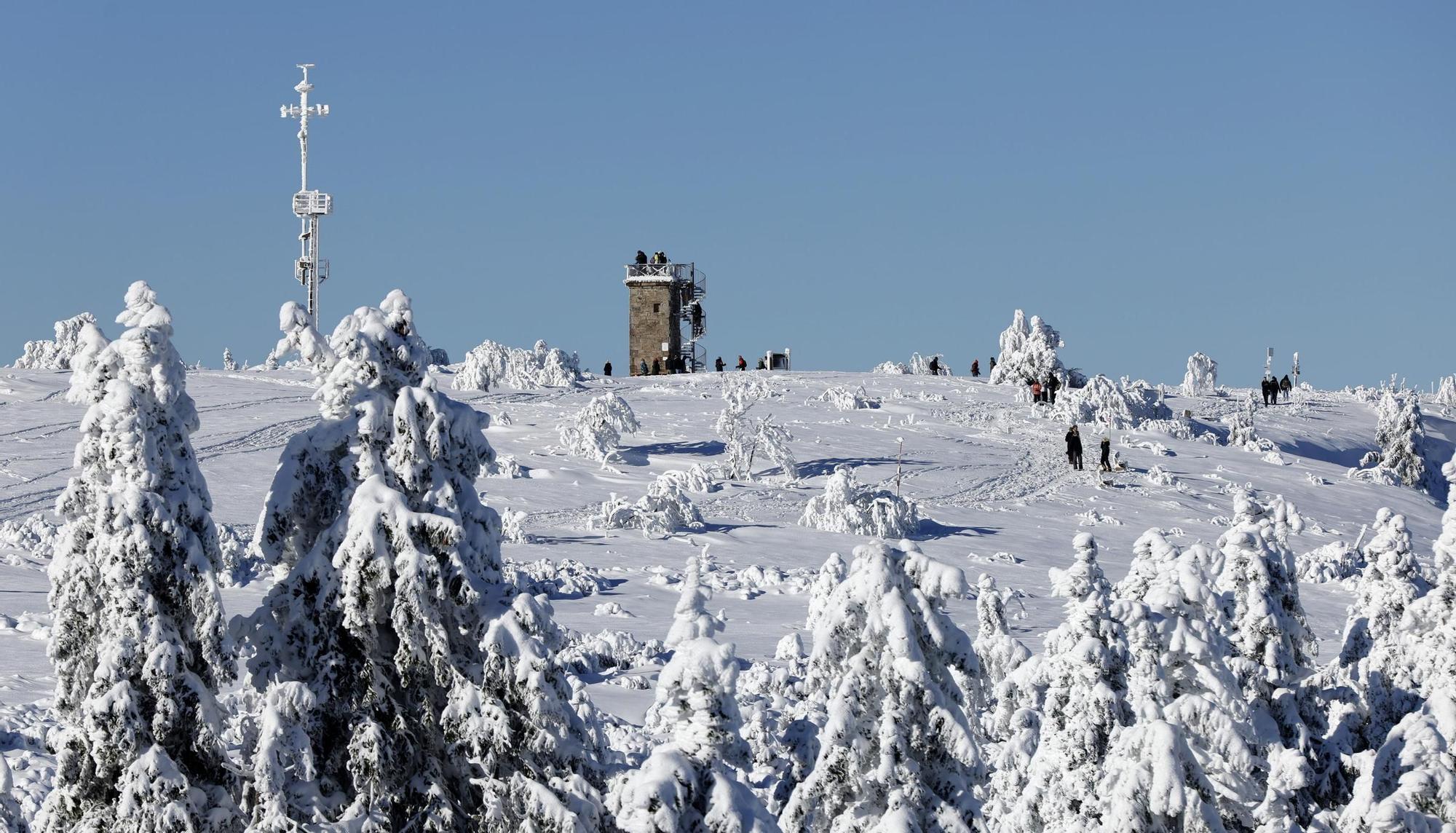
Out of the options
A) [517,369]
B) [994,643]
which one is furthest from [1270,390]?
[994,643]

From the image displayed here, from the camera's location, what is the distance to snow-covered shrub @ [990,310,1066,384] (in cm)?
7088

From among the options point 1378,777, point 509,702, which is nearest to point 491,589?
point 509,702

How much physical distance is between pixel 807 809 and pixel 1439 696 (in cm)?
805

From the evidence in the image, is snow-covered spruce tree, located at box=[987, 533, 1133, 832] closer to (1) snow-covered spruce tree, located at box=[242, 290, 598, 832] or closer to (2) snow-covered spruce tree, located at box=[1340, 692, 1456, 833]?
(2) snow-covered spruce tree, located at box=[1340, 692, 1456, 833]

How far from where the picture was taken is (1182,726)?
59.5 ft

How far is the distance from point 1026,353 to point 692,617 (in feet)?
189

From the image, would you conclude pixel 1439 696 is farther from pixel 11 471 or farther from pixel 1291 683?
pixel 11 471

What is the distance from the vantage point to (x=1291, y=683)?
20.9 meters

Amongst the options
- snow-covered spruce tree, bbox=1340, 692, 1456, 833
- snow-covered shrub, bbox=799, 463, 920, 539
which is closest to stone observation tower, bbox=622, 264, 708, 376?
snow-covered shrub, bbox=799, 463, 920, 539

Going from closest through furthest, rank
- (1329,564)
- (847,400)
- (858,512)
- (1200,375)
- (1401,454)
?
(858,512) < (1329,564) < (1401,454) < (847,400) < (1200,375)

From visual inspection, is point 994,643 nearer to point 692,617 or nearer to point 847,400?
point 692,617

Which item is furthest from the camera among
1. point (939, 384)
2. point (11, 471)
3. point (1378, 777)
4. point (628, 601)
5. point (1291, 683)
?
point (939, 384)

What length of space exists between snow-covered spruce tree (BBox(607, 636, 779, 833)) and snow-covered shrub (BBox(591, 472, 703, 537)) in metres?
23.2

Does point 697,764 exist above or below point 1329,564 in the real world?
above
